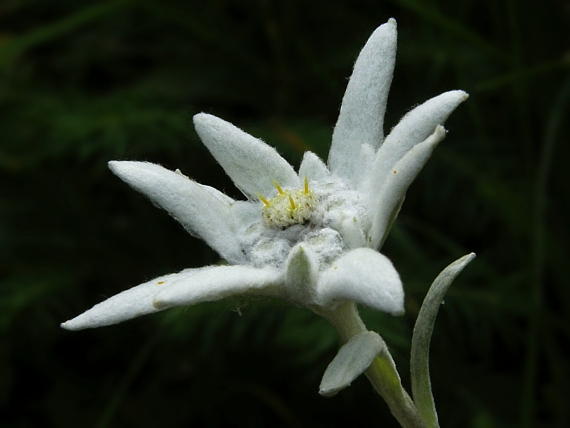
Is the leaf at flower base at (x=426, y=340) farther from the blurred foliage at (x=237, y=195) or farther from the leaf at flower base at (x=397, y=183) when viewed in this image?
the blurred foliage at (x=237, y=195)

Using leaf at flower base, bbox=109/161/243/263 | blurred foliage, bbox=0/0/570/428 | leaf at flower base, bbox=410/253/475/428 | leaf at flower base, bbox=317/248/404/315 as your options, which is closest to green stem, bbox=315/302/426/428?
leaf at flower base, bbox=410/253/475/428

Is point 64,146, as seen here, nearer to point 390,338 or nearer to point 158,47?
point 158,47

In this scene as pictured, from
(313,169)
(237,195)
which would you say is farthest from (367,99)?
(237,195)

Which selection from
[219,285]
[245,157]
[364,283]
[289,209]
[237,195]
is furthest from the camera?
[237,195]

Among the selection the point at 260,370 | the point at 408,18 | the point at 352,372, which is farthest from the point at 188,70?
the point at 352,372

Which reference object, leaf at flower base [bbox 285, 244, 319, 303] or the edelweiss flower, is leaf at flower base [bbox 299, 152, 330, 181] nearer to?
the edelweiss flower

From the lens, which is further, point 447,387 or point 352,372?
point 447,387

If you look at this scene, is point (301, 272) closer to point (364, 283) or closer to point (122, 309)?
point (364, 283)
